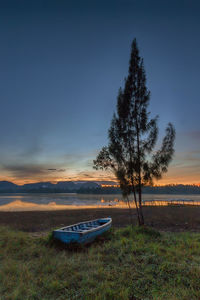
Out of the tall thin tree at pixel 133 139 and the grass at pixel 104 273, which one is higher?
the tall thin tree at pixel 133 139

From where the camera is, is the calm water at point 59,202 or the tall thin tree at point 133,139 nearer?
the tall thin tree at point 133,139

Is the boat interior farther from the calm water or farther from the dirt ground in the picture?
the calm water

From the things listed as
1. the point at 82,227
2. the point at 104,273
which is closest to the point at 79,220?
the point at 82,227

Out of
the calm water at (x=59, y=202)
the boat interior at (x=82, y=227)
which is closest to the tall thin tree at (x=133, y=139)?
the boat interior at (x=82, y=227)

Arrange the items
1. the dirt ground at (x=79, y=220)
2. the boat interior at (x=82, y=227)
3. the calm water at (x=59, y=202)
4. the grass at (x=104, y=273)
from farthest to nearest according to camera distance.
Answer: the calm water at (x=59, y=202), the dirt ground at (x=79, y=220), the boat interior at (x=82, y=227), the grass at (x=104, y=273)

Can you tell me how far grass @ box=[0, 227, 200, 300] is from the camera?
4.37m

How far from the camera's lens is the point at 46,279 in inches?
203

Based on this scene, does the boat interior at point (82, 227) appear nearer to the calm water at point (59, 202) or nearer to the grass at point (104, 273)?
the grass at point (104, 273)

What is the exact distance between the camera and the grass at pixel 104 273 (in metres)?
4.37

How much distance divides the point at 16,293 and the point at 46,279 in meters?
0.94

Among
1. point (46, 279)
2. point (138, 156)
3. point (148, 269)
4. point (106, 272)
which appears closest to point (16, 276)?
point (46, 279)

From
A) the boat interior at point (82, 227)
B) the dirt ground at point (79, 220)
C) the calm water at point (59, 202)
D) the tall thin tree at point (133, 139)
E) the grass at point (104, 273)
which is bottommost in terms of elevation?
the calm water at point (59, 202)

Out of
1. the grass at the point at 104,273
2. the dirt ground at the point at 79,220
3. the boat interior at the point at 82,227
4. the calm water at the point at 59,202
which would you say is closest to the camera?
the grass at the point at 104,273

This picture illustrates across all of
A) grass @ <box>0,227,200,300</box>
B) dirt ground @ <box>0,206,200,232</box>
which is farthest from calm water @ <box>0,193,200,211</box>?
grass @ <box>0,227,200,300</box>
